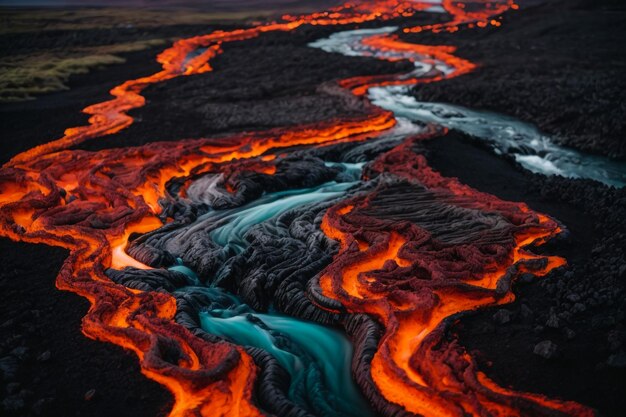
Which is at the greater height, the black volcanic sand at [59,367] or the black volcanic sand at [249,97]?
the black volcanic sand at [249,97]

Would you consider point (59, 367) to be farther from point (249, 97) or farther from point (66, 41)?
point (66, 41)

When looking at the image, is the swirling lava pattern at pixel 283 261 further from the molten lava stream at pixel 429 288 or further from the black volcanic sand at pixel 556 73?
the black volcanic sand at pixel 556 73

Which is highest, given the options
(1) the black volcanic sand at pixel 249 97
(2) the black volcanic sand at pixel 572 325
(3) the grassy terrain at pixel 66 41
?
Answer: (3) the grassy terrain at pixel 66 41

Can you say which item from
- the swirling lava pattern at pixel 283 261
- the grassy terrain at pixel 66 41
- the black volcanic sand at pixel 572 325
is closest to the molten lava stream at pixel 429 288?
the swirling lava pattern at pixel 283 261

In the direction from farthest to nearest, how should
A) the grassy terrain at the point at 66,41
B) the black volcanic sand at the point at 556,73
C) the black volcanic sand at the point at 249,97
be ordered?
the grassy terrain at the point at 66,41
the black volcanic sand at the point at 249,97
the black volcanic sand at the point at 556,73

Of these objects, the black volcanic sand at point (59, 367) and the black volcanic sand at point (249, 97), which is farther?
the black volcanic sand at point (249, 97)

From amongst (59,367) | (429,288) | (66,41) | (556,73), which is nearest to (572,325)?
(429,288)

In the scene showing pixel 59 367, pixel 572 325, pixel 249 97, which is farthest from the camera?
pixel 249 97
